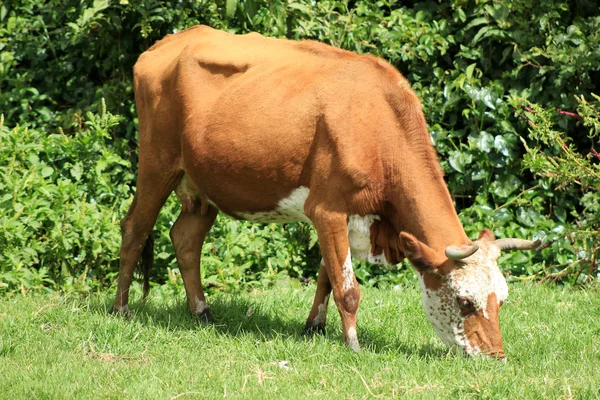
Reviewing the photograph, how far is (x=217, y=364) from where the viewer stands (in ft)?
19.7

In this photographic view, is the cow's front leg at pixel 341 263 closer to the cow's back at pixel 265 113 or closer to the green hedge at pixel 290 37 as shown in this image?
the cow's back at pixel 265 113

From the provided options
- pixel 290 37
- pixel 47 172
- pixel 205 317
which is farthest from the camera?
pixel 290 37

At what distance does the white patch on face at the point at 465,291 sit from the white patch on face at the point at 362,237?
56 cm

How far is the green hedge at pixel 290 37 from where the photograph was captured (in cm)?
861

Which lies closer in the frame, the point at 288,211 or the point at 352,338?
the point at 352,338

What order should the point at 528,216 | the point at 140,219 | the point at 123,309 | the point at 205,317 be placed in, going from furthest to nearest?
the point at 528,216
the point at 140,219
the point at 123,309
the point at 205,317

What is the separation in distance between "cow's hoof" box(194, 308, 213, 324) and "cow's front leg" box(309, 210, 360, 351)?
3.99ft

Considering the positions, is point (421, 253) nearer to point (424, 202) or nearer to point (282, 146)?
point (424, 202)

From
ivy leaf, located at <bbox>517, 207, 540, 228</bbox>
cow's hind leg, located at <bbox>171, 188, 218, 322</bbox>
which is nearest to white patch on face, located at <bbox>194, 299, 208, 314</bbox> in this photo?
cow's hind leg, located at <bbox>171, 188, 218, 322</bbox>

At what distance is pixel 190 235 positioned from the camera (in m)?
7.65

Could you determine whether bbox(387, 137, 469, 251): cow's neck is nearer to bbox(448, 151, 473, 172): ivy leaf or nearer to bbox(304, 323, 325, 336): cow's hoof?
bbox(304, 323, 325, 336): cow's hoof

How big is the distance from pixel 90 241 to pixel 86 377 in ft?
10.0

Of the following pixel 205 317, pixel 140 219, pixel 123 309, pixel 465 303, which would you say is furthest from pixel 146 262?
pixel 465 303

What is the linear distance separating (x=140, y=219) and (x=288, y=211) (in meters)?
1.39
